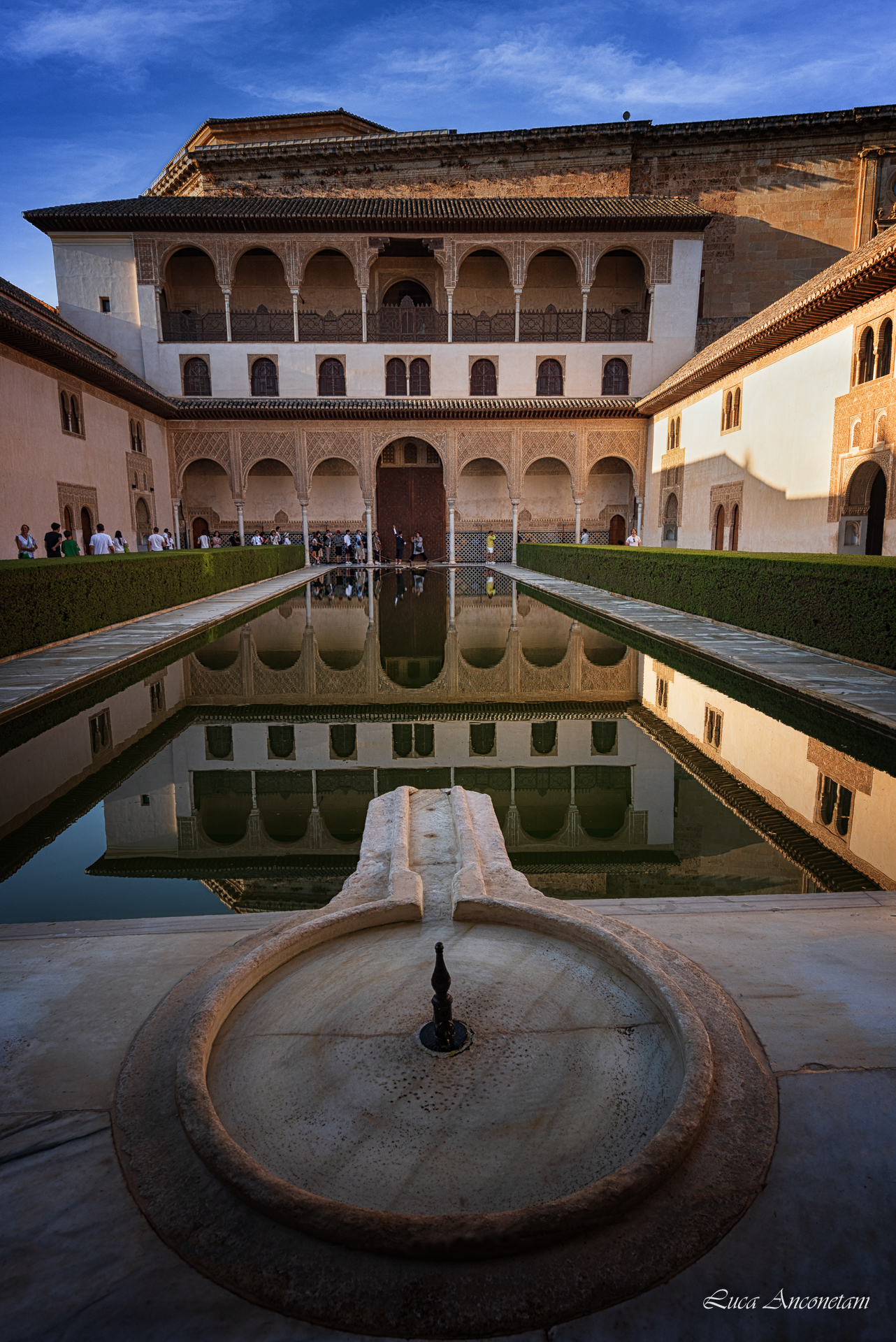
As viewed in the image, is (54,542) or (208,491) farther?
(208,491)

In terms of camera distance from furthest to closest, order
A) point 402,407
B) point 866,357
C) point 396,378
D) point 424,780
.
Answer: point 396,378 < point 402,407 < point 866,357 < point 424,780

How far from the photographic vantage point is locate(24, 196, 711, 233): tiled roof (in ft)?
76.6

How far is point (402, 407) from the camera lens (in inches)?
953

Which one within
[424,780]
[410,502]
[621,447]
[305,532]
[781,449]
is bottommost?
[424,780]

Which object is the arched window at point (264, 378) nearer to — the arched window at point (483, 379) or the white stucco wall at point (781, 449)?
the arched window at point (483, 379)

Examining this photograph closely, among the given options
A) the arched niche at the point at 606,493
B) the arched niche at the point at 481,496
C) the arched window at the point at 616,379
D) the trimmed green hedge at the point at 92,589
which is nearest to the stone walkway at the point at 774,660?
the trimmed green hedge at the point at 92,589

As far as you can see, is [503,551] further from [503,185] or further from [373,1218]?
[373,1218]

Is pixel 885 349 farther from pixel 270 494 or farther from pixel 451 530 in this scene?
pixel 270 494

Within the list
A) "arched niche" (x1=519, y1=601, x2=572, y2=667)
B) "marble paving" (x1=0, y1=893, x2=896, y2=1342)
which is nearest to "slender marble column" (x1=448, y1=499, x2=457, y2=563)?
"arched niche" (x1=519, y1=601, x2=572, y2=667)

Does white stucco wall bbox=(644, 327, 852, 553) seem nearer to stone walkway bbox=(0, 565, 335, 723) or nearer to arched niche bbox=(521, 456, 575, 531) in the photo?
arched niche bbox=(521, 456, 575, 531)

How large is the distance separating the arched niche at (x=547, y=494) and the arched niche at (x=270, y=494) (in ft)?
26.1

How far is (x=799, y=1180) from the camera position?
144 cm

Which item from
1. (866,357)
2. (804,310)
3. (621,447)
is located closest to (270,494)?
(621,447)

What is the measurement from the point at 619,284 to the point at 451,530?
33.2ft
